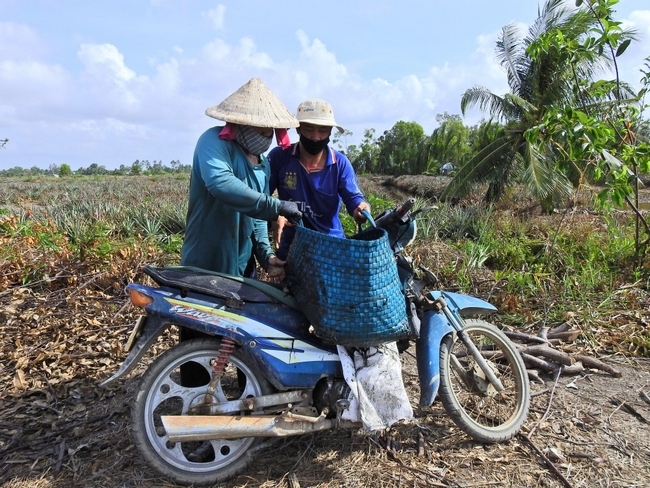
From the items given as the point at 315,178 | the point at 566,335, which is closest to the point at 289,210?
the point at 315,178

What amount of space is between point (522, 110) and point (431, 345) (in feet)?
48.5

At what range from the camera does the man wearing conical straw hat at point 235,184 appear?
258 cm

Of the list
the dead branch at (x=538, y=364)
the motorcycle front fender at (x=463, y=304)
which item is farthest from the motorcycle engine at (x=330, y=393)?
the dead branch at (x=538, y=364)

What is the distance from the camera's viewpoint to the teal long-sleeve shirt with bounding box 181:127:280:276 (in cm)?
→ 256

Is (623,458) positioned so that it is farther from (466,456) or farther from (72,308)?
(72,308)

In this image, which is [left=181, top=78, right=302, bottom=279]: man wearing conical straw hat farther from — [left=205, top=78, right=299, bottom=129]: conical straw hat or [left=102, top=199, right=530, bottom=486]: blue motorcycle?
[left=102, top=199, right=530, bottom=486]: blue motorcycle

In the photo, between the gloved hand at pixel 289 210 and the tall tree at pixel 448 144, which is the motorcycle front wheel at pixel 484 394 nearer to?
the gloved hand at pixel 289 210

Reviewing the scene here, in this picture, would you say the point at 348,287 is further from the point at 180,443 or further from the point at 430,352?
the point at 180,443

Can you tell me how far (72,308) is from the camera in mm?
4734

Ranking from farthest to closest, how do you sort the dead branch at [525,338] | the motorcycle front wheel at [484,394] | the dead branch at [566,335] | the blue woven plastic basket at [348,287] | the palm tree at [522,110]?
the palm tree at [522,110]
the dead branch at [566,335]
the dead branch at [525,338]
the motorcycle front wheel at [484,394]
the blue woven plastic basket at [348,287]

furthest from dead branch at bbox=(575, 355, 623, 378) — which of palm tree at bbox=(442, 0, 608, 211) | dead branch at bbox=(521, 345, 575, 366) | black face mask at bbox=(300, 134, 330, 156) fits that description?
palm tree at bbox=(442, 0, 608, 211)

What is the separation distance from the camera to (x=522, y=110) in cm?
1577

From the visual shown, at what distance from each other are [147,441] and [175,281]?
0.78 m

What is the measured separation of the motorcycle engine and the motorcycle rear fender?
44 centimetres
